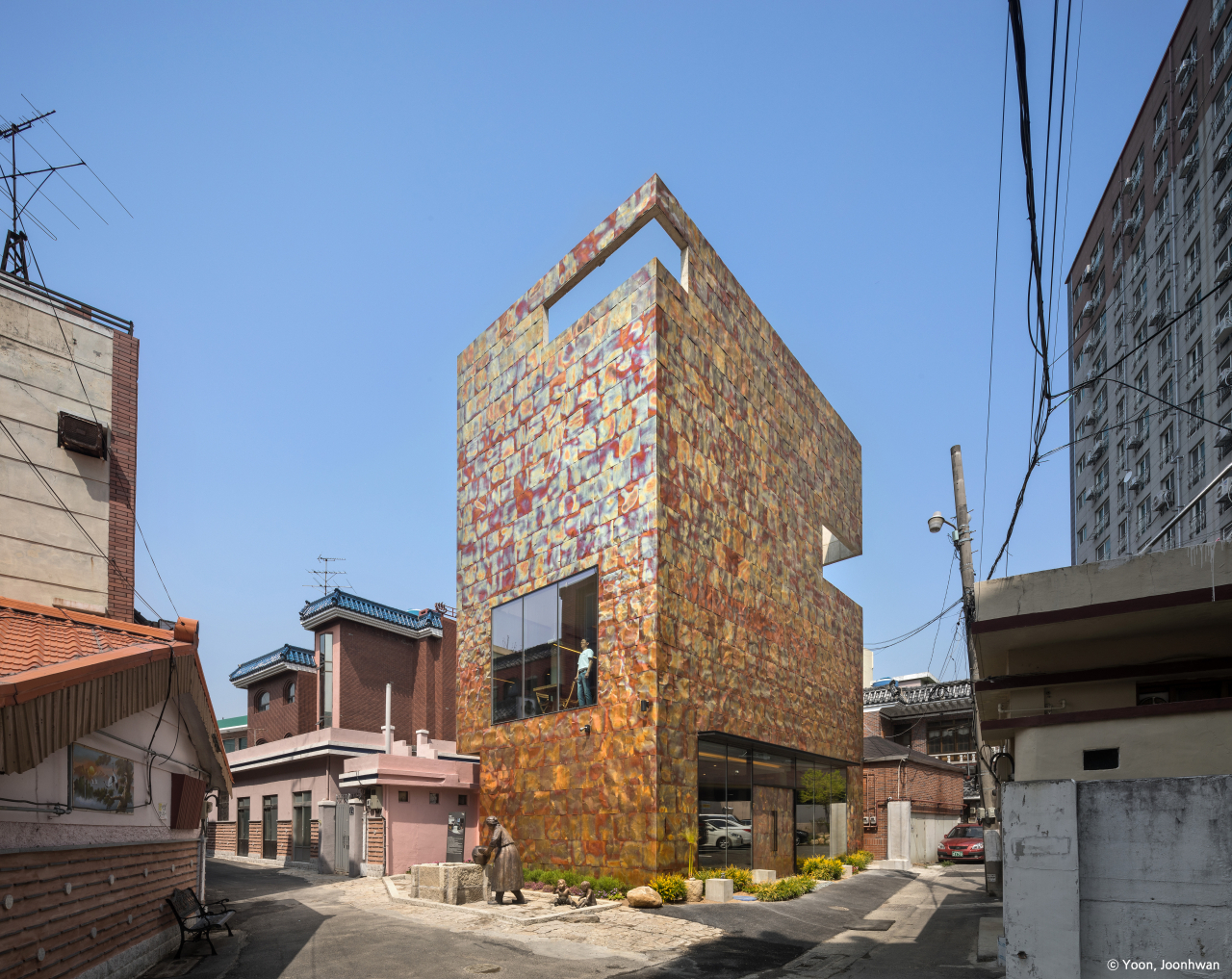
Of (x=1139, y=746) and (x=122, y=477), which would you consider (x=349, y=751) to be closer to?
(x=122, y=477)

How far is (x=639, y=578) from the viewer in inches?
834

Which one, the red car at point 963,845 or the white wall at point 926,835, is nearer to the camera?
the red car at point 963,845

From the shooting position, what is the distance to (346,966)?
42.2 ft

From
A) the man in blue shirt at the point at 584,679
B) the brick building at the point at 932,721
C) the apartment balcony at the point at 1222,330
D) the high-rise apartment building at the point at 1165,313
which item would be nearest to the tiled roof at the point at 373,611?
the man in blue shirt at the point at 584,679

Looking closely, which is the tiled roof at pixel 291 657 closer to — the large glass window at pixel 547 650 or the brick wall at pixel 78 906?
the large glass window at pixel 547 650

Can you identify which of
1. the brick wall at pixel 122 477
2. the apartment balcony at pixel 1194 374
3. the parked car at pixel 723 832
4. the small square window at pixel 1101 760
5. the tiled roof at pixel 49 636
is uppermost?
the apartment balcony at pixel 1194 374

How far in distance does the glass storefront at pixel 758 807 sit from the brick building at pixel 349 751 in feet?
25.3

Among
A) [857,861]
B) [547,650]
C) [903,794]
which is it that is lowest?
[857,861]

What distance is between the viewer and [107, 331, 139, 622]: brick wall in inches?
891

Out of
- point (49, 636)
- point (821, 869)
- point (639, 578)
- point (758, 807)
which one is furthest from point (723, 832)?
point (49, 636)

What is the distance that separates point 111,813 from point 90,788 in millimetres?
849

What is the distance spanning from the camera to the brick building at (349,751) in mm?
25250

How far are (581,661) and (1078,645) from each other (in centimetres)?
1333

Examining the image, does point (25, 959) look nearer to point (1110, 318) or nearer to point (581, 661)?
point (581, 661)
